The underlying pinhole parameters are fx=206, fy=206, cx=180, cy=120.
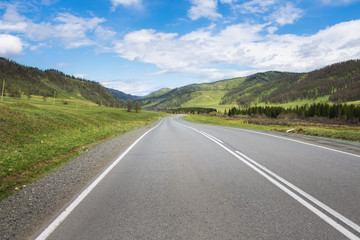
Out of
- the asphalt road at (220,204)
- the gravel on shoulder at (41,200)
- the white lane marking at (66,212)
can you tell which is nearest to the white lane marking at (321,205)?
the asphalt road at (220,204)

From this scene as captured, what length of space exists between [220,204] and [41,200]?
11.7 feet

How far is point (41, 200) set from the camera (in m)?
4.16

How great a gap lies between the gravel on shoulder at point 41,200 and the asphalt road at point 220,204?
0.31 m

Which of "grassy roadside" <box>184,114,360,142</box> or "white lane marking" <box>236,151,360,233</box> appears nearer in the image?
"white lane marking" <box>236,151,360,233</box>

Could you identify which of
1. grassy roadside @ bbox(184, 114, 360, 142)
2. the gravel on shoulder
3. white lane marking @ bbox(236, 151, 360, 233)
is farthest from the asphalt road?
grassy roadside @ bbox(184, 114, 360, 142)

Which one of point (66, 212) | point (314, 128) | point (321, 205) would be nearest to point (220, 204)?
point (321, 205)

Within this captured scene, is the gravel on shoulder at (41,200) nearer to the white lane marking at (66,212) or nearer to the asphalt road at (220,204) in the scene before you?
the white lane marking at (66,212)

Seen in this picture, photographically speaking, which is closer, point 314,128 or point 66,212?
point 66,212

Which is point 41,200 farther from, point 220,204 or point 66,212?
point 220,204

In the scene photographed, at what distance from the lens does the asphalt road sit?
2.91 m

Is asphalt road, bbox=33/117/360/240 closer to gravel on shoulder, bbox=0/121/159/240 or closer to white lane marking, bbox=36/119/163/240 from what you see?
white lane marking, bbox=36/119/163/240

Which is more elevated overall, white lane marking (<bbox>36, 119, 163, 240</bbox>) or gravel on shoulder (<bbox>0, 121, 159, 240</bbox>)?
white lane marking (<bbox>36, 119, 163, 240</bbox>)

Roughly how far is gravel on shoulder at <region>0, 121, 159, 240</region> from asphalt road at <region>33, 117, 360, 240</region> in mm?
311

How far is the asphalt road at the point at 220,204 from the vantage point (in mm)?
2914
